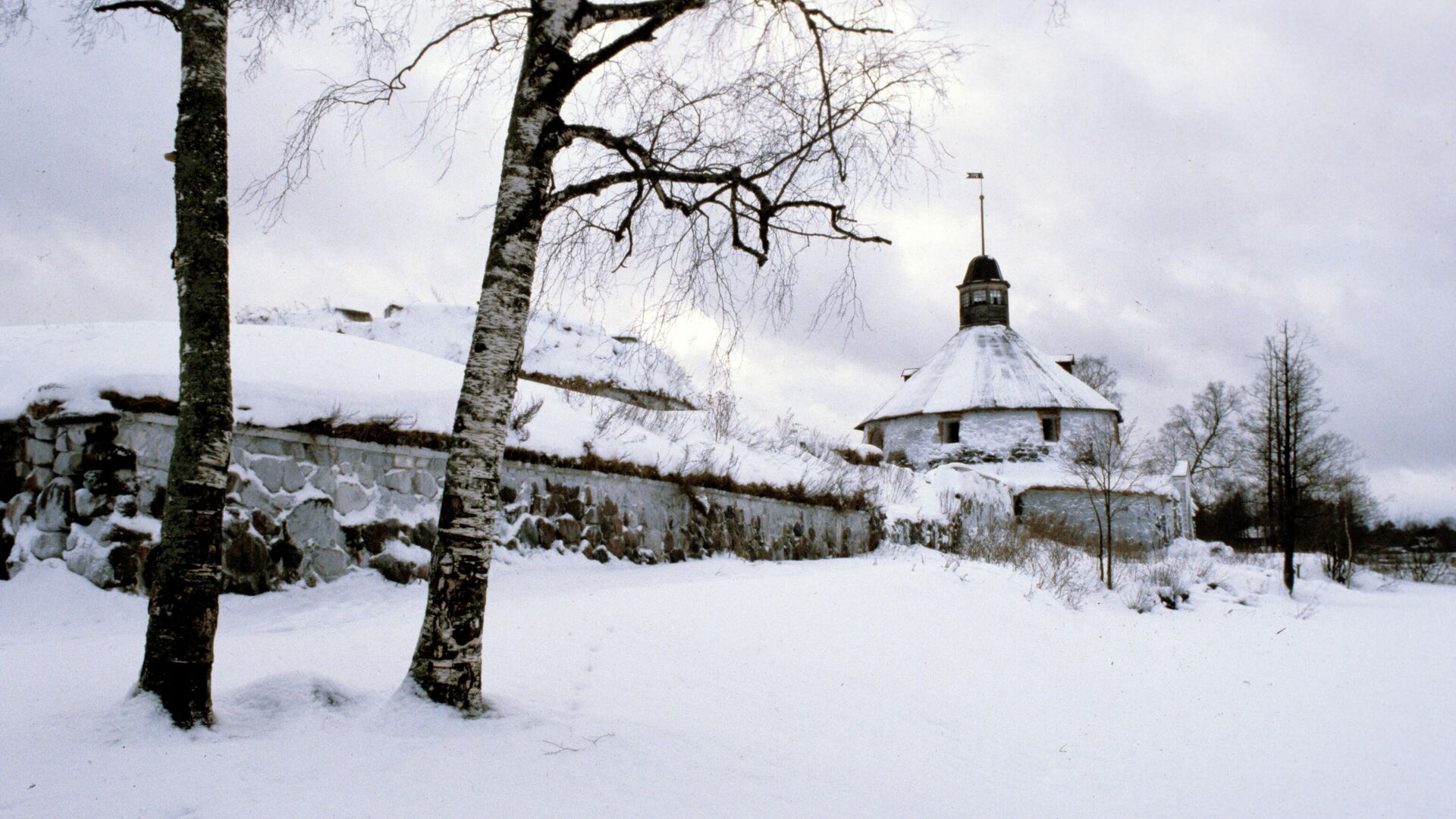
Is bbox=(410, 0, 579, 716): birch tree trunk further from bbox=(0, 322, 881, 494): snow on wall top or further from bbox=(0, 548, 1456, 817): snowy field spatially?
bbox=(0, 322, 881, 494): snow on wall top

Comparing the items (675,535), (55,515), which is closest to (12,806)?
(55,515)

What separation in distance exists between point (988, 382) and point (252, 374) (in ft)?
96.1

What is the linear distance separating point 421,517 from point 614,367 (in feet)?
29.8

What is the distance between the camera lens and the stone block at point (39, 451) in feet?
18.8

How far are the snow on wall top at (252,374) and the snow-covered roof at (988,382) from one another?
1046 inches

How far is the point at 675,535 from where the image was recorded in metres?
9.76

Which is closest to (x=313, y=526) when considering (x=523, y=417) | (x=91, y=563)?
(x=91, y=563)

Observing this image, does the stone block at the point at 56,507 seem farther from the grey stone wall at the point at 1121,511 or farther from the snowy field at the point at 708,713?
the grey stone wall at the point at 1121,511

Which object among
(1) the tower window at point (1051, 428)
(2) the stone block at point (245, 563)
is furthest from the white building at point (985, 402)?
(2) the stone block at point (245, 563)

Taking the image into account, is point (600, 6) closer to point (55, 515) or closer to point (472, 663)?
point (472, 663)

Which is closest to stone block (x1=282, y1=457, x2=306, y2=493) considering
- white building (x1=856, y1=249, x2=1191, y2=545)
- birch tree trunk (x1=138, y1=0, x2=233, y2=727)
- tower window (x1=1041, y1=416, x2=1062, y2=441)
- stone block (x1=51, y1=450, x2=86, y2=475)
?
stone block (x1=51, y1=450, x2=86, y2=475)

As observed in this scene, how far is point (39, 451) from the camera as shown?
5.75 metres

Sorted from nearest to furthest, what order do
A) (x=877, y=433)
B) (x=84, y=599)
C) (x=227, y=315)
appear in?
(x=227, y=315), (x=84, y=599), (x=877, y=433)

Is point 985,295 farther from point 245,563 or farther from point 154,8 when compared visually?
point 154,8
